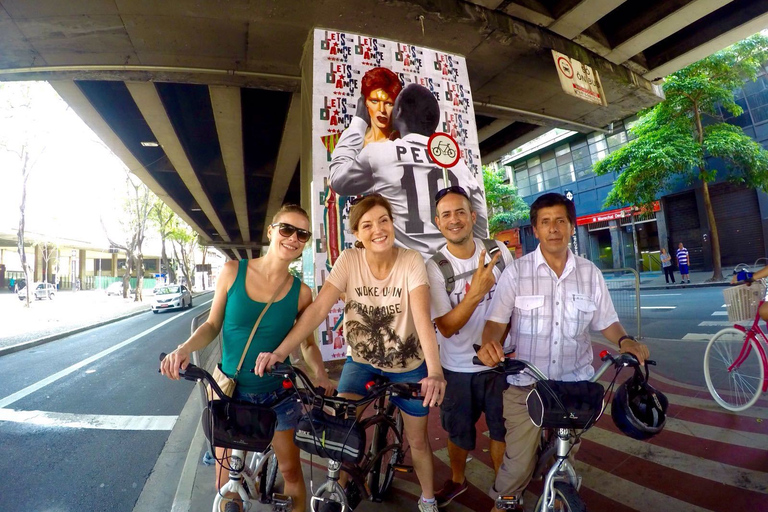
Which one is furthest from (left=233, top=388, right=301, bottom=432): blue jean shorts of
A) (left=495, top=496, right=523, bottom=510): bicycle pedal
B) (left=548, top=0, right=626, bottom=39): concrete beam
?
(left=548, top=0, right=626, bottom=39): concrete beam

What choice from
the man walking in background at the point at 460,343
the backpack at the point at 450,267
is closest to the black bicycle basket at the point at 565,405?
the man walking in background at the point at 460,343

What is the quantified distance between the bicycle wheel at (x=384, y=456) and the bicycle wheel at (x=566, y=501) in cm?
93

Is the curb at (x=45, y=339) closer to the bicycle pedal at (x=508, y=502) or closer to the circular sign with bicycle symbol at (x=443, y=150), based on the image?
the circular sign with bicycle symbol at (x=443, y=150)

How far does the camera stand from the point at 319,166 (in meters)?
4.48

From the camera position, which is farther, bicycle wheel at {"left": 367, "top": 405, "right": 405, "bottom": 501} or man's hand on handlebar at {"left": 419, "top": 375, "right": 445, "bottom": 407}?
bicycle wheel at {"left": 367, "top": 405, "right": 405, "bottom": 501}

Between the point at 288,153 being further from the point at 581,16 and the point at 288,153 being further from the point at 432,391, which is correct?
the point at 432,391

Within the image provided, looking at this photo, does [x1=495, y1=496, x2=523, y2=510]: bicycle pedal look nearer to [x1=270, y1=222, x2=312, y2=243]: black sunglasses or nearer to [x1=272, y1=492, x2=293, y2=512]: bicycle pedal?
[x1=272, y1=492, x2=293, y2=512]: bicycle pedal

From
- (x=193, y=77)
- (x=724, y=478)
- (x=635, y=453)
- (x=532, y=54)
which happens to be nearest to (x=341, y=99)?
(x=193, y=77)

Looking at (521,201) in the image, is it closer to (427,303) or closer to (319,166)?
(319,166)

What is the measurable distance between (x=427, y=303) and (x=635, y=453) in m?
2.41

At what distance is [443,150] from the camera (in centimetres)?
479

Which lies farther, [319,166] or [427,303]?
[319,166]

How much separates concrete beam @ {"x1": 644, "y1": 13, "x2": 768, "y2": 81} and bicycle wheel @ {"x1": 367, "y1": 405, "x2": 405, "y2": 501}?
8440 mm

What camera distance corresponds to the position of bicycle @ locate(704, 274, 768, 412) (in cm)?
353
